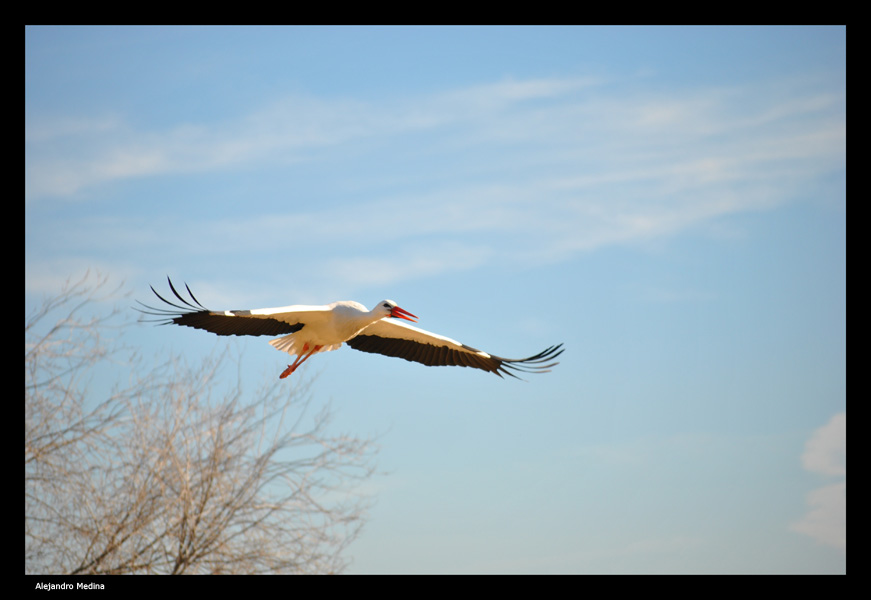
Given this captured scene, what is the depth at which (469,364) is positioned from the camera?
39.4 ft

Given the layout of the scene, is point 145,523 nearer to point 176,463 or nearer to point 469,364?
point 176,463

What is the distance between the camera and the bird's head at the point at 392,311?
421 inches

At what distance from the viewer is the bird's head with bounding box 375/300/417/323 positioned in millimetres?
10688

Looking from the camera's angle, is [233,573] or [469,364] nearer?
[233,573]

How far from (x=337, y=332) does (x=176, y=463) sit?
8.94ft

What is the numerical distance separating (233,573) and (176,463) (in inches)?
62.6

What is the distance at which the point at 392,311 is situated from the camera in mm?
10789

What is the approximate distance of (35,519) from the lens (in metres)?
10.3

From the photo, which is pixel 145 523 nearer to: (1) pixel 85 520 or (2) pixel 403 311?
(1) pixel 85 520
